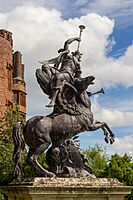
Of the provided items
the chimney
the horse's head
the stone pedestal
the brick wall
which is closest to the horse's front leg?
the horse's head

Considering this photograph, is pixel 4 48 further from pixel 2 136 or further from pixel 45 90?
pixel 45 90

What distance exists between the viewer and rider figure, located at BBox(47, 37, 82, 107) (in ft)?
44.5

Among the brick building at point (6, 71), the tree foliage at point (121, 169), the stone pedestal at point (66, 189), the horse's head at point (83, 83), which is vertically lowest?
the stone pedestal at point (66, 189)

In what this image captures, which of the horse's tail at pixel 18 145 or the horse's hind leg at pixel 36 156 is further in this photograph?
the horse's tail at pixel 18 145

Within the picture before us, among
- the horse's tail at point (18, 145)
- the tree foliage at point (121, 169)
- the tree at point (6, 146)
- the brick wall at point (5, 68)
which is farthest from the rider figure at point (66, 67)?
the brick wall at point (5, 68)

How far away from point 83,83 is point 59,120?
1.10 meters

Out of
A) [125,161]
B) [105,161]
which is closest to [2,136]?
[125,161]

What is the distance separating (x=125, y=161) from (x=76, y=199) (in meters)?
32.0

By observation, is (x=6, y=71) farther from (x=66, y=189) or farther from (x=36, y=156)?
(x=66, y=189)

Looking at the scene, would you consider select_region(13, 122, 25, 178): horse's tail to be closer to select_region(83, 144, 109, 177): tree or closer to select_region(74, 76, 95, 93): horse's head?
select_region(74, 76, 95, 93): horse's head

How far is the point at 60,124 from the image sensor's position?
13.4 metres

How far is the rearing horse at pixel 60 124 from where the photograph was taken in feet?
43.5

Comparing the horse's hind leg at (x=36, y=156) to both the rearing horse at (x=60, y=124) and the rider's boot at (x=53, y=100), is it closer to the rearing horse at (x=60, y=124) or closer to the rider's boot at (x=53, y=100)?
the rearing horse at (x=60, y=124)

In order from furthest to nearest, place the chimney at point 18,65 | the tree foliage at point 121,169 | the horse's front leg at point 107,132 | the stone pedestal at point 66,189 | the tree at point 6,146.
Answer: the chimney at point 18,65
the tree foliage at point 121,169
the tree at point 6,146
the horse's front leg at point 107,132
the stone pedestal at point 66,189
